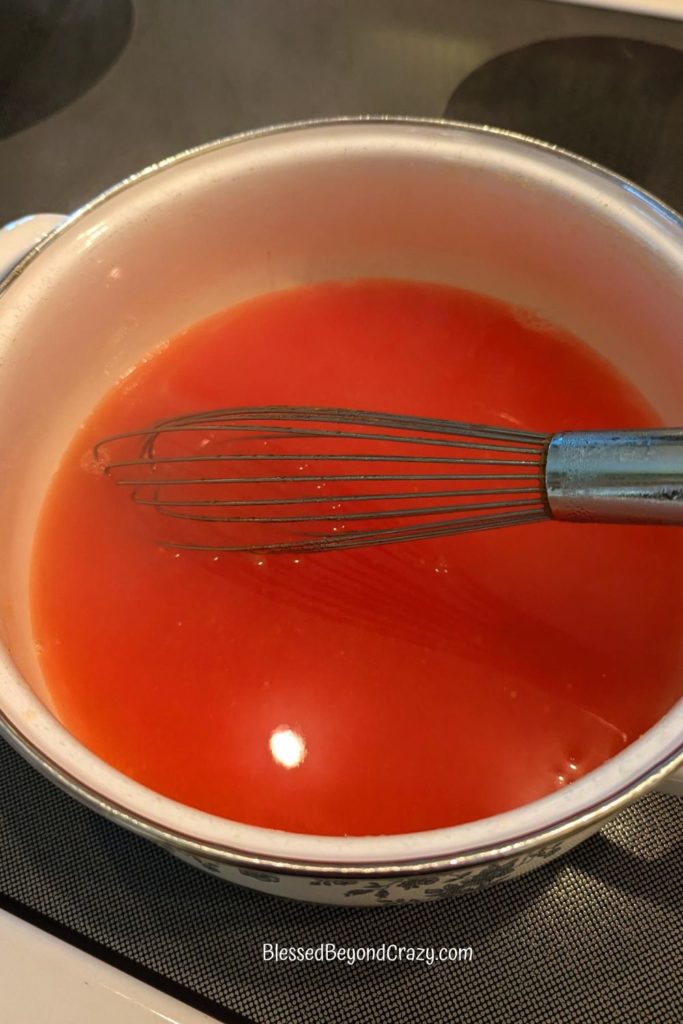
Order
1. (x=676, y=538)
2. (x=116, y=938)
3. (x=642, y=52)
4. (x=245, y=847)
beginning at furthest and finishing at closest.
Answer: (x=642, y=52), (x=676, y=538), (x=116, y=938), (x=245, y=847)

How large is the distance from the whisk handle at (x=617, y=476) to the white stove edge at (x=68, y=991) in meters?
0.42

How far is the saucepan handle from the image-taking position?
→ 2.48 feet

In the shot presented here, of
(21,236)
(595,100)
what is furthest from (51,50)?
(595,100)

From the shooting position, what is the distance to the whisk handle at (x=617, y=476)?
1.63 ft

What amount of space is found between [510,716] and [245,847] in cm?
27

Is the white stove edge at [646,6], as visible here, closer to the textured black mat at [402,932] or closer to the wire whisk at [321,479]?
the wire whisk at [321,479]

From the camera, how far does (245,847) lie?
0.47 metres

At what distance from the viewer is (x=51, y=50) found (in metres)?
1.09

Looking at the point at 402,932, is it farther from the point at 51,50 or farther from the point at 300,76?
the point at 51,50

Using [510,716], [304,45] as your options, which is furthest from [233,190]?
[510,716]

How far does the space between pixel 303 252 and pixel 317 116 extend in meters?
0.28

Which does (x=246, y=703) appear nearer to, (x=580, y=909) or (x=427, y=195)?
(x=580, y=909)

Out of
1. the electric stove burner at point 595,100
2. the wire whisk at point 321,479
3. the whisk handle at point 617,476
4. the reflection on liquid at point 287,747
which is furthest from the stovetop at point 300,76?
the reflection on liquid at point 287,747

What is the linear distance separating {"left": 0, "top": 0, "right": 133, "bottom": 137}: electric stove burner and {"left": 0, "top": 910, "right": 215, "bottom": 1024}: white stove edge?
3.02 ft
